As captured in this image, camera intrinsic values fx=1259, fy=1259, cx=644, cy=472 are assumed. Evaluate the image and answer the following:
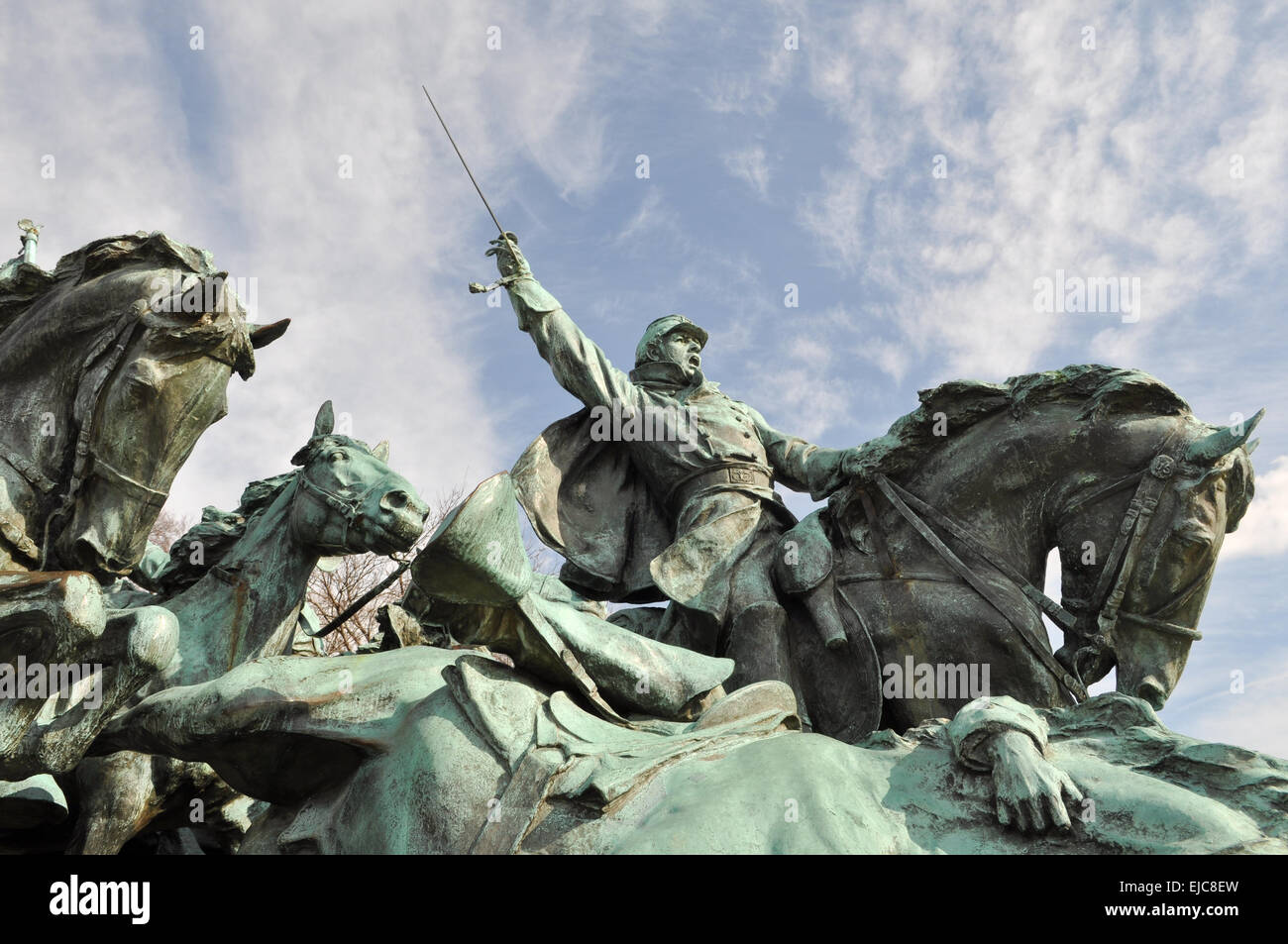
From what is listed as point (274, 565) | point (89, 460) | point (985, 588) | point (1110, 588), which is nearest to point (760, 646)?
point (985, 588)

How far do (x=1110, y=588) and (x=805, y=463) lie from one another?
5.69 feet

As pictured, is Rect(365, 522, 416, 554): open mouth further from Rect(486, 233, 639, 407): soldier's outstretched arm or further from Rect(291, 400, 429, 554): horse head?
Rect(486, 233, 639, 407): soldier's outstretched arm

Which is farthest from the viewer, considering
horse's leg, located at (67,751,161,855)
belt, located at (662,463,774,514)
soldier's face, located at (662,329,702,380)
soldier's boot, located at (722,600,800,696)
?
soldier's face, located at (662,329,702,380)

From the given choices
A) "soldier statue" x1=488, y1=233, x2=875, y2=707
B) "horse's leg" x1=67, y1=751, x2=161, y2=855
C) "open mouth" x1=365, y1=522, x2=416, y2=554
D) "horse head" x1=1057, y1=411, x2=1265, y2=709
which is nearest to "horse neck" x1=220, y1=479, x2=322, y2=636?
"open mouth" x1=365, y1=522, x2=416, y2=554

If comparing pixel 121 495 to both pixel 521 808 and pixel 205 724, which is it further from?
pixel 521 808

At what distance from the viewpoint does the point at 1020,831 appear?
341 cm

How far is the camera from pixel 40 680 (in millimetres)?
3836

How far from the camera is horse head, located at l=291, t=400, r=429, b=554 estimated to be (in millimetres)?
4785

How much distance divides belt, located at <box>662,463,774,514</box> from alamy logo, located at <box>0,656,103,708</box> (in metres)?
3.29

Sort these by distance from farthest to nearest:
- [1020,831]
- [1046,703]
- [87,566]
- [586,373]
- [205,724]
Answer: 1. [586,373]
2. [1046,703]
3. [87,566]
4. [205,724]
5. [1020,831]

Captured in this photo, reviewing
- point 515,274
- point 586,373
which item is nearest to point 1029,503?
point 586,373

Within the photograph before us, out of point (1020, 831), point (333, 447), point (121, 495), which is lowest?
point (1020, 831)

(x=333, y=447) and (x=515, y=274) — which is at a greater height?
(x=515, y=274)

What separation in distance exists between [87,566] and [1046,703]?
3.80 m
